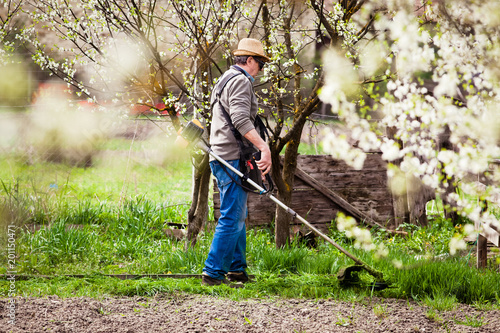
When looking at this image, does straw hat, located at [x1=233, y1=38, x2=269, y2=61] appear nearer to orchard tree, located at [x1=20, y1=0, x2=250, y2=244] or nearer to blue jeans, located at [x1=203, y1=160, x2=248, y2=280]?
orchard tree, located at [x1=20, y1=0, x2=250, y2=244]

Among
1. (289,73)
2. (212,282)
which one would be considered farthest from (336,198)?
(212,282)

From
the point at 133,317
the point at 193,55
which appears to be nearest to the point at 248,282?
the point at 133,317

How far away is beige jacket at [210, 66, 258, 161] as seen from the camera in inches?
149

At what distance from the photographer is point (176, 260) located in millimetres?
4668

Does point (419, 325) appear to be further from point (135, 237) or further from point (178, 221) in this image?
point (178, 221)

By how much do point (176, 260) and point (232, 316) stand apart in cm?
158

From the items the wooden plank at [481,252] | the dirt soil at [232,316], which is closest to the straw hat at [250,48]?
the dirt soil at [232,316]

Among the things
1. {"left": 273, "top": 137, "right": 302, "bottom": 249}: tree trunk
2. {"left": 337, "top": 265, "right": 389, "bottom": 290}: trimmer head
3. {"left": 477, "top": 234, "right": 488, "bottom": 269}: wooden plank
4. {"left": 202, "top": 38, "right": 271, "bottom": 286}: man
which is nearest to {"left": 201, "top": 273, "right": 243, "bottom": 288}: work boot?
{"left": 202, "top": 38, "right": 271, "bottom": 286}: man

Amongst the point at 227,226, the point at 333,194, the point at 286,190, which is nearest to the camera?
the point at 227,226

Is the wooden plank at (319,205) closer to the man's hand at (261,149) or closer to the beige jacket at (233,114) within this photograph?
the beige jacket at (233,114)

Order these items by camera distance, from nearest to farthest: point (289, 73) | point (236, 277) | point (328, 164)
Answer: point (236, 277)
point (289, 73)
point (328, 164)

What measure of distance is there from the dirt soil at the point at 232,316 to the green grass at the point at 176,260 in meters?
0.15

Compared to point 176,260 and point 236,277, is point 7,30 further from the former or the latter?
point 236,277

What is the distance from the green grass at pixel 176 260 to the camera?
377 cm
